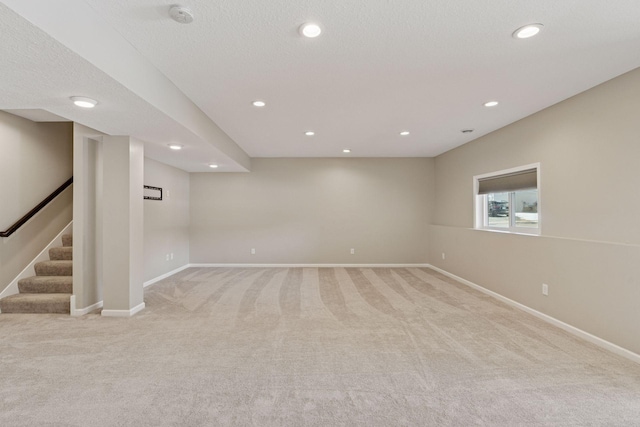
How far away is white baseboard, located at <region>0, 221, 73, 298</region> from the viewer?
12.2 feet

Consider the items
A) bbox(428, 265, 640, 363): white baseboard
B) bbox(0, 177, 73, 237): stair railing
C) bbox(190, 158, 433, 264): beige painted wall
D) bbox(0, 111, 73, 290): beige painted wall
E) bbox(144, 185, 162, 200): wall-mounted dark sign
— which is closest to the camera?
bbox(428, 265, 640, 363): white baseboard

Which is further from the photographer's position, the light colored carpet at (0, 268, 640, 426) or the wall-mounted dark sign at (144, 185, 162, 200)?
the wall-mounted dark sign at (144, 185, 162, 200)

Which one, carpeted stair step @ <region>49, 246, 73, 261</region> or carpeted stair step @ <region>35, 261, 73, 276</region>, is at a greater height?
carpeted stair step @ <region>49, 246, 73, 261</region>

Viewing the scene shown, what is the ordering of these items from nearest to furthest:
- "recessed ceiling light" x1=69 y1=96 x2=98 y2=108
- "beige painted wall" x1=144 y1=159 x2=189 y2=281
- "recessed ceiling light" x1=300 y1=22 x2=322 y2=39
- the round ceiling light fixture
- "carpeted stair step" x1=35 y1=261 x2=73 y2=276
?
the round ceiling light fixture
"recessed ceiling light" x1=300 y1=22 x2=322 y2=39
"recessed ceiling light" x1=69 y1=96 x2=98 y2=108
"carpeted stair step" x1=35 y1=261 x2=73 y2=276
"beige painted wall" x1=144 y1=159 x2=189 y2=281

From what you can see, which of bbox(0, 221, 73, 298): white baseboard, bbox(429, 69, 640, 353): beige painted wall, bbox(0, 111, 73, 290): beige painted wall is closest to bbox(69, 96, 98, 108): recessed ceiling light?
bbox(0, 111, 73, 290): beige painted wall

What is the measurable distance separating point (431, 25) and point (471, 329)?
9.54 ft

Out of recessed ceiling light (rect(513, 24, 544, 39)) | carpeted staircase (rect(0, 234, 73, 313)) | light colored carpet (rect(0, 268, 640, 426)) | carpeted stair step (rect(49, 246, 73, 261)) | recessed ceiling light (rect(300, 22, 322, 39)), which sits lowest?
light colored carpet (rect(0, 268, 640, 426))

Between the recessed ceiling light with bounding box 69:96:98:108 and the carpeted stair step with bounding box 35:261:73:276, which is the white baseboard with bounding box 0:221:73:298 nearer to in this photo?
the carpeted stair step with bounding box 35:261:73:276

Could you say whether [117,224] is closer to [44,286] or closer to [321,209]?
[44,286]

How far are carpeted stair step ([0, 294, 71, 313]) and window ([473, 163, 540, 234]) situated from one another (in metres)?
6.15

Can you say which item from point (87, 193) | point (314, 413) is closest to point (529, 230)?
point (314, 413)

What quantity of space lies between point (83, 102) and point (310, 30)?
197 cm

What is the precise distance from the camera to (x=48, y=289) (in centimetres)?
380

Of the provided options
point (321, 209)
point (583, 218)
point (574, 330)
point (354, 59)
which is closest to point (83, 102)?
point (354, 59)
